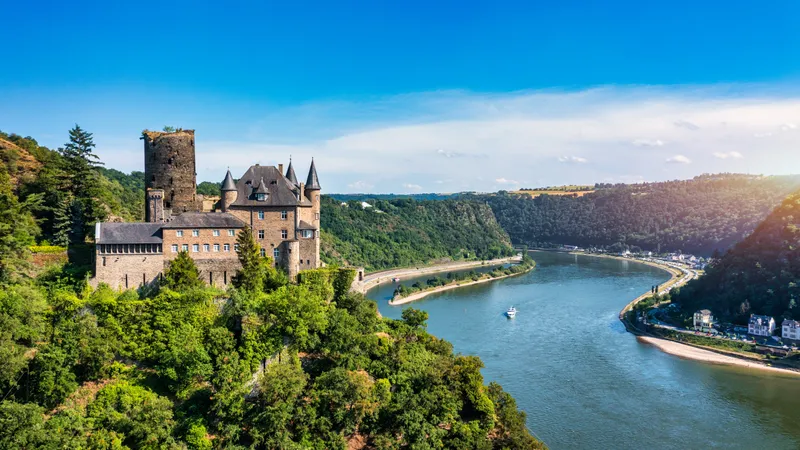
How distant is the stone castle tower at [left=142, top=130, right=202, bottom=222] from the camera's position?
28.0m

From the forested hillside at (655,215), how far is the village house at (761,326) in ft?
193

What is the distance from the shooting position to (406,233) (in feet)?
347

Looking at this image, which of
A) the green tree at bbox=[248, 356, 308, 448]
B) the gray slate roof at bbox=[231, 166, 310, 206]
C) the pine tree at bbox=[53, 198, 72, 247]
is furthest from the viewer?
the gray slate roof at bbox=[231, 166, 310, 206]

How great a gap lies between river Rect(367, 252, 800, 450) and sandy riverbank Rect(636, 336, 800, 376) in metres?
1.16

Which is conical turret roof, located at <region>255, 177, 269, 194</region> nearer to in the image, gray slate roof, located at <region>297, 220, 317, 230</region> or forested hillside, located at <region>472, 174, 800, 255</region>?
gray slate roof, located at <region>297, 220, 317, 230</region>

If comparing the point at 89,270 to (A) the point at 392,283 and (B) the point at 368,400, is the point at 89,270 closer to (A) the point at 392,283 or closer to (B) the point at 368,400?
(B) the point at 368,400

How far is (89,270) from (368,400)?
42.6 ft

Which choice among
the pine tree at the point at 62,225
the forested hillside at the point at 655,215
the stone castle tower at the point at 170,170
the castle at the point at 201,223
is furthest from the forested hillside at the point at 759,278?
the pine tree at the point at 62,225

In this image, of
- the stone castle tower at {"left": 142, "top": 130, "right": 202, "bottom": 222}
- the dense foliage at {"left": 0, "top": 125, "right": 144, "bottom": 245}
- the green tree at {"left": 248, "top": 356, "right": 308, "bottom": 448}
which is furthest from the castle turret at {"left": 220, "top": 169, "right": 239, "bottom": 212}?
the green tree at {"left": 248, "top": 356, "right": 308, "bottom": 448}

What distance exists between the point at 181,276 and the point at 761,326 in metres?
46.5

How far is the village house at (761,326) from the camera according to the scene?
1929 inches

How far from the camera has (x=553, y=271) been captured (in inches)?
3696

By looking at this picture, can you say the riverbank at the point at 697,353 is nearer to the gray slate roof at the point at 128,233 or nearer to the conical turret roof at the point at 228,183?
the conical turret roof at the point at 228,183

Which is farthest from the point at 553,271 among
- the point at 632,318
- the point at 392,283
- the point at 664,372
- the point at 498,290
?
the point at 664,372
